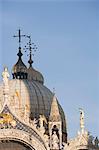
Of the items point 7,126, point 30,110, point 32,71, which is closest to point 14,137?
point 7,126

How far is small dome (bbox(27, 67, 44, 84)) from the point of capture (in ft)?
165

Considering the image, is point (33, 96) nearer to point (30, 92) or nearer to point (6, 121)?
point (30, 92)

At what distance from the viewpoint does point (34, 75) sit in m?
50.4

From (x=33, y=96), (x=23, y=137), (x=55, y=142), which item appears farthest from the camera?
(x=33, y=96)

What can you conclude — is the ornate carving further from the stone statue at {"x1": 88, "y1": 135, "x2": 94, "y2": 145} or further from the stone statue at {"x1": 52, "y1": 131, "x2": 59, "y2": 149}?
the stone statue at {"x1": 88, "y1": 135, "x2": 94, "y2": 145}

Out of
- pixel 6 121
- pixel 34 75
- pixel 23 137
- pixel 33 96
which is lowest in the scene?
pixel 23 137

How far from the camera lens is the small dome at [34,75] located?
165 feet

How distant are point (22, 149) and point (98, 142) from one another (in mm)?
4276

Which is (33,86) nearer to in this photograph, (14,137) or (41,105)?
(41,105)

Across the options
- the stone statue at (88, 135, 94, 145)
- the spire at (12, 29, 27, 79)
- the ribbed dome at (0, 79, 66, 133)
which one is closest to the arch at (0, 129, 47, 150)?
the stone statue at (88, 135, 94, 145)

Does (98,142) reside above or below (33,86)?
below

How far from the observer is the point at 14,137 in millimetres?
40094

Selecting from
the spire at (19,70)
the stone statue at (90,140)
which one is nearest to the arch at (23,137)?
the stone statue at (90,140)

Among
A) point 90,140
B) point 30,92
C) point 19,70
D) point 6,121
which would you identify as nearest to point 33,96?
point 30,92
